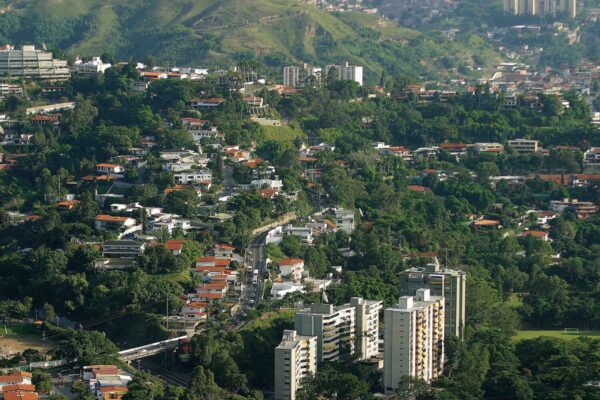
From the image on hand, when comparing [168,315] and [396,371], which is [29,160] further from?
[396,371]

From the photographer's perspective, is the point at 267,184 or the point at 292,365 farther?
the point at 267,184

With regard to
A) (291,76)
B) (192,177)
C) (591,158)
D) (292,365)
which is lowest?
(292,365)

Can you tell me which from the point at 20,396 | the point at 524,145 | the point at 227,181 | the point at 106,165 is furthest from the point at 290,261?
the point at 524,145

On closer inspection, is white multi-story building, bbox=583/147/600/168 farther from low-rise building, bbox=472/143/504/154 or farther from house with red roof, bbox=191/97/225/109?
house with red roof, bbox=191/97/225/109

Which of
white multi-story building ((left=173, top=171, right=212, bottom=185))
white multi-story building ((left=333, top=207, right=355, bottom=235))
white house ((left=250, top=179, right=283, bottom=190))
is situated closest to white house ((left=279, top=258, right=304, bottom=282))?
white multi-story building ((left=333, top=207, right=355, bottom=235))

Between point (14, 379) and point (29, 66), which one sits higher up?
point (29, 66)

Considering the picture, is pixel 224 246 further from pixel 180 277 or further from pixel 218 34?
pixel 218 34

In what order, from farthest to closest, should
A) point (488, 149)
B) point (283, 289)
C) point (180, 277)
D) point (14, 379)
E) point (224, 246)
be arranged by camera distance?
point (488, 149), point (224, 246), point (180, 277), point (283, 289), point (14, 379)

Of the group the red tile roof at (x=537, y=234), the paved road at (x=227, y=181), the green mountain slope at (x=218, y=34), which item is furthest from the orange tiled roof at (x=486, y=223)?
the green mountain slope at (x=218, y=34)

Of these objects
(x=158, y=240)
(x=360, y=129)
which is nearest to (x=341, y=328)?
(x=158, y=240)
